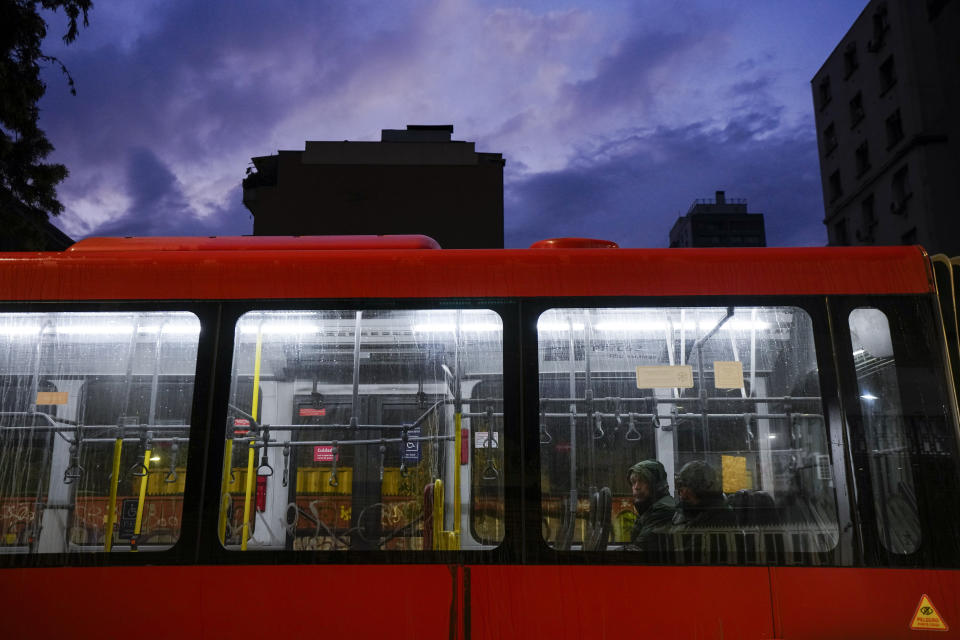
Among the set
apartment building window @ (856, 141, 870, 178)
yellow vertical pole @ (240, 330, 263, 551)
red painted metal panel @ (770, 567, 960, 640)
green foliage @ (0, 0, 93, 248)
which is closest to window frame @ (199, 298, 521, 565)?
yellow vertical pole @ (240, 330, 263, 551)

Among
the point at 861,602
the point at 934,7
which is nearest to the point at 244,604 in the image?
the point at 861,602

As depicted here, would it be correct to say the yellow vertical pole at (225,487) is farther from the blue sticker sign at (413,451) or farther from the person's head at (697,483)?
the person's head at (697,483)

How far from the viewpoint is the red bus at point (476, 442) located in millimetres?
3844

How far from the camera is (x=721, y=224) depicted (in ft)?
255

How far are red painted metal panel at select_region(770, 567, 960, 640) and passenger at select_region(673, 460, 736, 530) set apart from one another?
0.42 m

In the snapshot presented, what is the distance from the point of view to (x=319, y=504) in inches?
164

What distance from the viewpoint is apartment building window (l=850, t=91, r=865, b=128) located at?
1229 inches

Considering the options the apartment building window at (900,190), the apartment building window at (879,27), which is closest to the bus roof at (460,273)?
the apartment building window at (900,190)

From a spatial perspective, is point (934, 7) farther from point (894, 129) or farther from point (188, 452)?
point (188, 452)

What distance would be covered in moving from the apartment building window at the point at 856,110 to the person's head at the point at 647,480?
3251cm

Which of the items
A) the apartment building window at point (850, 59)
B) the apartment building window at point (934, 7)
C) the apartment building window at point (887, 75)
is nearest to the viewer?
the apartment building window at point (934, 7)

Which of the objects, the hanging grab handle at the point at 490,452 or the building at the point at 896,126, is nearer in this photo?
the hanging grab handle at the point at 490,452

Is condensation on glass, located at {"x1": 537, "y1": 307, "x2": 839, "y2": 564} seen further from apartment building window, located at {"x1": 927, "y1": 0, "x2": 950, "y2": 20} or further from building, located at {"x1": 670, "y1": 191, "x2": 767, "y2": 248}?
building, located at {"x1": 670, "y1": 191, "x2": 767, "y2": 248}

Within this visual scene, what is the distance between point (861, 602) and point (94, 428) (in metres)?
4.40
